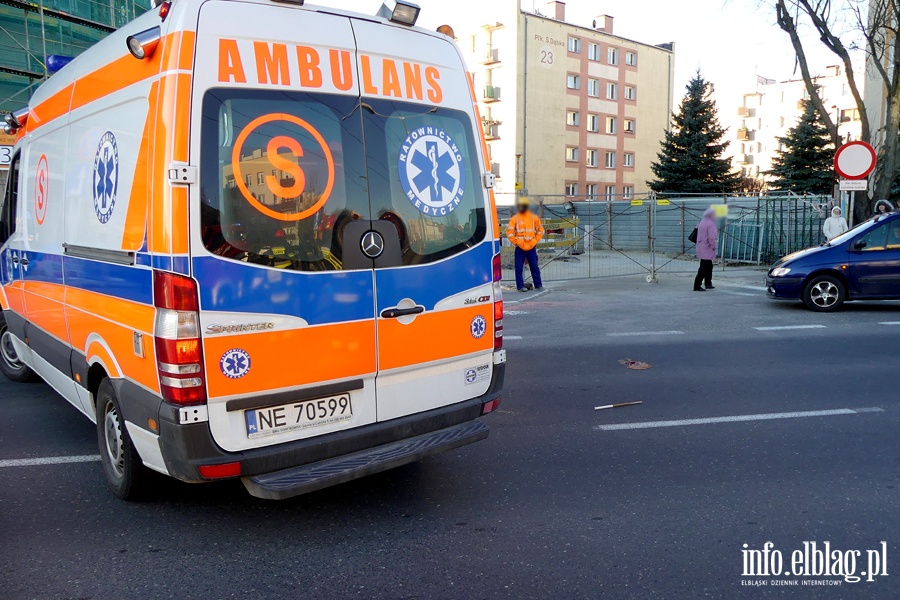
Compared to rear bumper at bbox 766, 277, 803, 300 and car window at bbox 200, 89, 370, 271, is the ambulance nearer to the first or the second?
car window at bbox 200, 89, 370, 271

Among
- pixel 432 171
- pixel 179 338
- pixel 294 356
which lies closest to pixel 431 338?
pixel 294 356

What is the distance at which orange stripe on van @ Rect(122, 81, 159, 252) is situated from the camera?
3.57 m

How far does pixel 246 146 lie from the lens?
363 cm

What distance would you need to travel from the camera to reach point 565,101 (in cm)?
5394

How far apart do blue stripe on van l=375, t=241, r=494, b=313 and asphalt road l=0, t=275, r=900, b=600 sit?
1213 mm

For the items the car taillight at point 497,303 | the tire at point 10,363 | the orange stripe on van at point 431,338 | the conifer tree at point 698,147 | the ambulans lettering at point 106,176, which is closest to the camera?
the ambulans lettering at point 106,176

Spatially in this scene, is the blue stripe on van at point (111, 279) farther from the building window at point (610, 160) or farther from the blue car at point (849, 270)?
the building window at point (610, 160)

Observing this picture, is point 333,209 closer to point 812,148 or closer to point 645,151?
point 812,148

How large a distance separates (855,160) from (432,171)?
1336 cm

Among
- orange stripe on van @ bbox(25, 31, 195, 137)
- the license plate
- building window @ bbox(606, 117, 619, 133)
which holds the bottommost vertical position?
the license plate

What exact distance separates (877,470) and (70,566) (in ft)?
15.5

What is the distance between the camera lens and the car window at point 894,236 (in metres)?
11.6

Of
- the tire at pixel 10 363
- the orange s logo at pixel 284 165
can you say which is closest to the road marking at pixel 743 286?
the tire at pixel 10 363

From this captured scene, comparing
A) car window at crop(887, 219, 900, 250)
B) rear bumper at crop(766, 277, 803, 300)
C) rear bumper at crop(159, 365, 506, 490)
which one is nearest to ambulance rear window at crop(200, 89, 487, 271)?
rear bumper at crop(159, 365, 506, 490)
